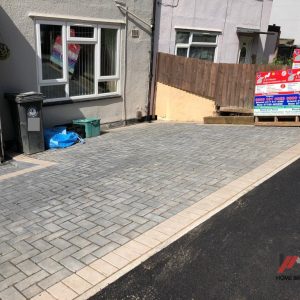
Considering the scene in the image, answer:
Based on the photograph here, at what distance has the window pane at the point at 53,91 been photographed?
888 cm

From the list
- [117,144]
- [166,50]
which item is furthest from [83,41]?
[166,50]

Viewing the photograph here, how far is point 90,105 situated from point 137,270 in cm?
680

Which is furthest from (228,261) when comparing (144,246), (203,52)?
(203,52)

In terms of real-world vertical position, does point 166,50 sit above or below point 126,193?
above

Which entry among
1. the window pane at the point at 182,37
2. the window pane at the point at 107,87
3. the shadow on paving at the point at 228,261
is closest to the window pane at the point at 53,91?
the window pane at the point at 107,87

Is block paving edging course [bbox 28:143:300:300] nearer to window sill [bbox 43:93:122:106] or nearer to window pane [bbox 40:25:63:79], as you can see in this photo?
window sill [bbox 43:93:122:106]

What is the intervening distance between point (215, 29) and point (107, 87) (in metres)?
5.49

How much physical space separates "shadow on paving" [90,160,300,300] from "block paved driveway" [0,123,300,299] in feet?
1.88

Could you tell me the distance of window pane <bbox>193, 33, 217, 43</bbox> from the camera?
13.1m

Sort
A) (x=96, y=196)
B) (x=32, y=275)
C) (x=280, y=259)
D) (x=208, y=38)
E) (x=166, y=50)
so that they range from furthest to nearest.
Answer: (x=208, y=38) → (x=166, y=50) → (x=96, y=196) → (x=280, y=259) → (x=32, y=275)

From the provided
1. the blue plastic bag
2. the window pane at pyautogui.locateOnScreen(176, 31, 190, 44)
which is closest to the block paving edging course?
the blue plastic bag

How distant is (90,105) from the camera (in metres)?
9.92

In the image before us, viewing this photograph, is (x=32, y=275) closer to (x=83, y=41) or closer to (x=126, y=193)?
(x=126, y=193)

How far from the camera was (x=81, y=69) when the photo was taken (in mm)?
9656
